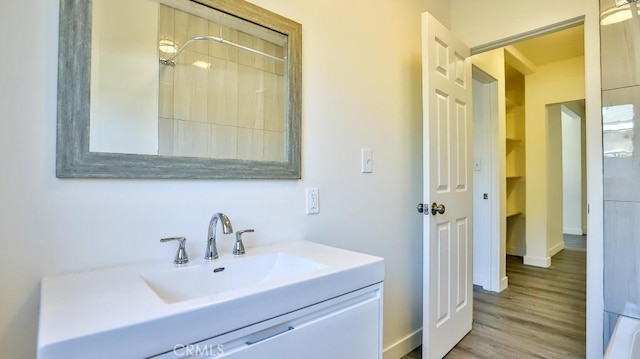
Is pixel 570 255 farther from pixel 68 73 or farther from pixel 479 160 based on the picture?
pixel 68 73

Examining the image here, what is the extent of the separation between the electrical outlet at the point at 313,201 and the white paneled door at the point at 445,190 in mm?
669

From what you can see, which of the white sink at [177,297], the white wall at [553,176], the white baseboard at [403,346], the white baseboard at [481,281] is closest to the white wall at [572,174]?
the white wall at [553,176]

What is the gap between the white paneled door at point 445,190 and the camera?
5.86ft

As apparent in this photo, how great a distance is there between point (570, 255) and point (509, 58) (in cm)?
300

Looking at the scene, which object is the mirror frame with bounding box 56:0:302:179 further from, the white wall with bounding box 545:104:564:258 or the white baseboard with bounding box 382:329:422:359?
the white wall with bounding box 545:104:564:258

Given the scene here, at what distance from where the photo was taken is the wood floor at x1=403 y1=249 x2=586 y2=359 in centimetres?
200

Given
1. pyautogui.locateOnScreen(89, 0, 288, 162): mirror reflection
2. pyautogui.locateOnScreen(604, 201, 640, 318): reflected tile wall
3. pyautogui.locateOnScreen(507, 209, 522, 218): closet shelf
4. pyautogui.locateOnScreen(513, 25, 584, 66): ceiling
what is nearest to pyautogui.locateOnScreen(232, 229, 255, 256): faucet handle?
pyautogui.locateOnScreen(89, 0, 288, 162): mirror reflection

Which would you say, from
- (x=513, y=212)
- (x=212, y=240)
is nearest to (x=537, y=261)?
(x=513, y=212)

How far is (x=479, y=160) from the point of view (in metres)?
3.31

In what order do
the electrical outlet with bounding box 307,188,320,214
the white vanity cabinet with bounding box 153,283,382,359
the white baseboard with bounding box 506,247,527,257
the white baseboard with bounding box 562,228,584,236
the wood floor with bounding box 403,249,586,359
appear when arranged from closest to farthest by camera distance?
the white vanity cabinet with bounding box 153,283,382,359 < the electrical outlet with bounding box 307,188,320,214 < the wood floor with bounding box 403,249,586,359 < the white baseboard with bounding box 506,247,527,257 < the white baseboard with bounding box 562,228,584,236

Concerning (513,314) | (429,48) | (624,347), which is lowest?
(513,314)

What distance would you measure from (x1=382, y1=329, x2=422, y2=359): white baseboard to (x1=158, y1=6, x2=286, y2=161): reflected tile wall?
1.32 m

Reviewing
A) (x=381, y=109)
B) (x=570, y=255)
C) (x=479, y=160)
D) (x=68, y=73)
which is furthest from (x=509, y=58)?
(x=68, y=73)

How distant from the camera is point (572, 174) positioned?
6.21 metres
